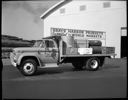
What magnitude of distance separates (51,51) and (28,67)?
61.3 inches

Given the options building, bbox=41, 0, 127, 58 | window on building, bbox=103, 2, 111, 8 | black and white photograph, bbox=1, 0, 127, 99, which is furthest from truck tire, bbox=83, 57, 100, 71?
window on building, bbox=103, 2, 111, 8

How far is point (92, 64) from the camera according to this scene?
40.2 feet

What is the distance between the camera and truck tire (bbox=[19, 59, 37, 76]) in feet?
32.5

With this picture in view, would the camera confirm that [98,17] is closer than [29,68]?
No

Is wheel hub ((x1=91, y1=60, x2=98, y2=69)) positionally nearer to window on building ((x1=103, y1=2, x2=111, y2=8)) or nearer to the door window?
the door window

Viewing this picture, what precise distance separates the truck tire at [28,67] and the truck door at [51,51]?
917 millimetres

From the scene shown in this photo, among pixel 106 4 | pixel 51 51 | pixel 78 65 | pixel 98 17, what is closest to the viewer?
pixel 51 51

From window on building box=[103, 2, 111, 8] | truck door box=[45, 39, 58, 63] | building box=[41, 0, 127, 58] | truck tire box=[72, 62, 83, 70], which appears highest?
window on building box=[103, 2, 111, 8]

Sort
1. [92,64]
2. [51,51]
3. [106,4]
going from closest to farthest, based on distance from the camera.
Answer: [51,51] < [92,64] < [106,4]

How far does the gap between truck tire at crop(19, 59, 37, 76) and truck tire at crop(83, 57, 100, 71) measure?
3.57 meters

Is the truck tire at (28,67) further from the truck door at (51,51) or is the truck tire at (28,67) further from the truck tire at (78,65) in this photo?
the truck tire at (78,65)

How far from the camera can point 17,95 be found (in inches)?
252

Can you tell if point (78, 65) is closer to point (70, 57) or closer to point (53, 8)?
point (70, 57)

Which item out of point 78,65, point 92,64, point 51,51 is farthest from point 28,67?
point 92,64
